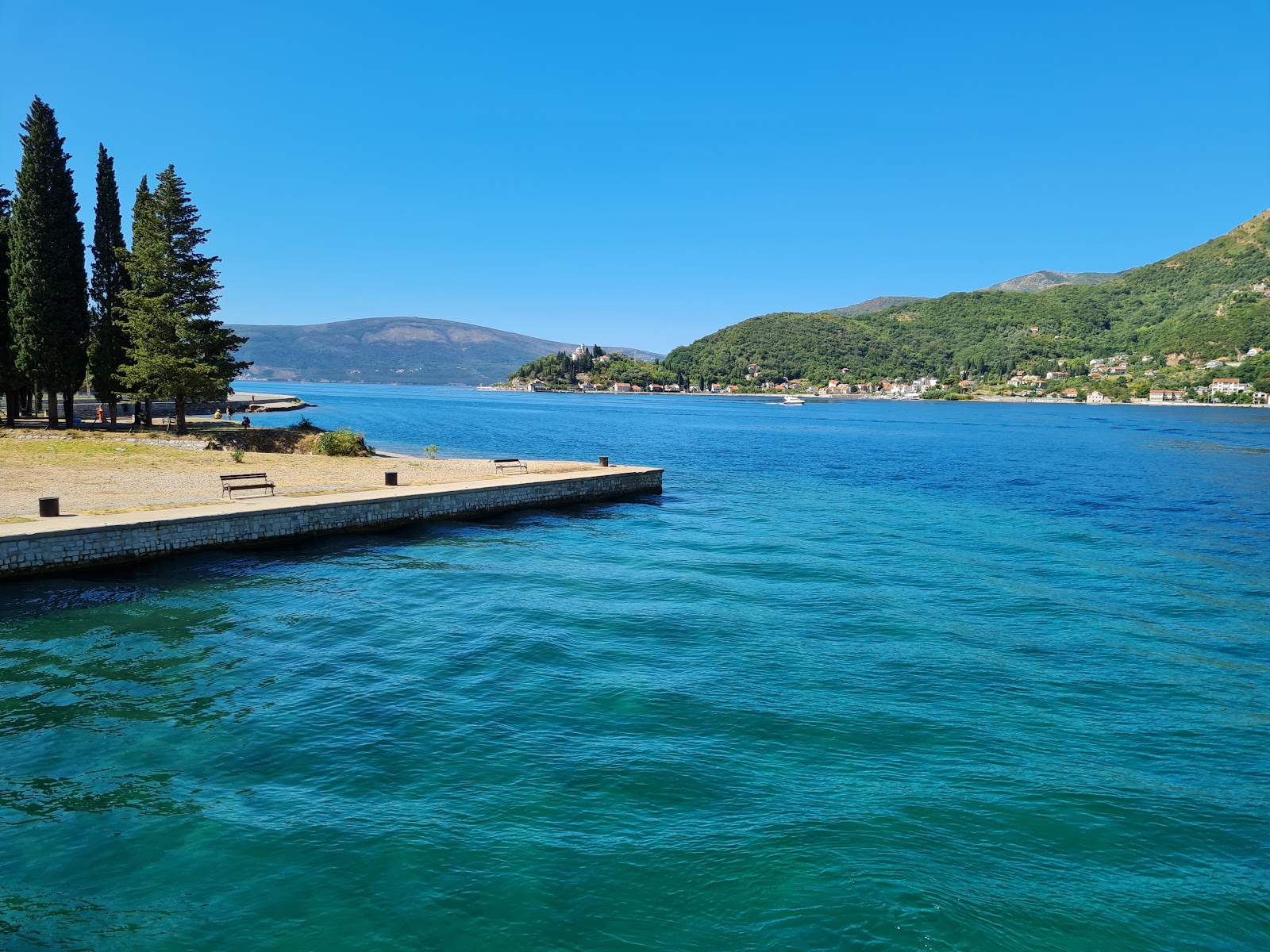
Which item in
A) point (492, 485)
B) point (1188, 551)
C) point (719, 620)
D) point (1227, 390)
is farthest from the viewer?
point (1227, 390)

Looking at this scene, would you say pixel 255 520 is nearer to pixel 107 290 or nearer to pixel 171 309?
pixel 171 309

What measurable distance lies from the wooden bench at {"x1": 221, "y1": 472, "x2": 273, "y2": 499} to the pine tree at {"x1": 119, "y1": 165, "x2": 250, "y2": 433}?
11.8 metres

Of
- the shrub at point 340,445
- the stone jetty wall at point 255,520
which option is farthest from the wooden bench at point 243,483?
the shrub at point 340,445

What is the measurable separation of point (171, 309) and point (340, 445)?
35.5 ft

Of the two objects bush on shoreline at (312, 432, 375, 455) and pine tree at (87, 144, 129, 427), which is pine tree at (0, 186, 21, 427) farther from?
bush on shoreline at (312, 432, 375, 455)

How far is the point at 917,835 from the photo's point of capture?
8062 millimetres

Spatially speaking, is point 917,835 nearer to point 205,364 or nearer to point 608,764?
point 608,764

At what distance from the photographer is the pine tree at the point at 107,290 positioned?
37.4 m

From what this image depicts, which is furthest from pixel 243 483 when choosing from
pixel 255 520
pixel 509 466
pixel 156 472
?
pixel 509 466

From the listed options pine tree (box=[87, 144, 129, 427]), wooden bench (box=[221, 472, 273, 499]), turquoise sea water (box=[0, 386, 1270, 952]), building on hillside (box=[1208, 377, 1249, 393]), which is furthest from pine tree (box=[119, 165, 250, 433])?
building on hillside (box=[1208, 377, 1249, 393])

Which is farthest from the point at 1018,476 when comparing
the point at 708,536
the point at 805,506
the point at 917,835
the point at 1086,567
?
the point at 917,835

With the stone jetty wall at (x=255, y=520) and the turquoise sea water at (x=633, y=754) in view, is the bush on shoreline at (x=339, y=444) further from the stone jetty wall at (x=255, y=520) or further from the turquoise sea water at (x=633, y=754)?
the turquoise sea water at (x=633, y=754)

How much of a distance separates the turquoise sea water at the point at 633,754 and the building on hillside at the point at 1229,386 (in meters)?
198

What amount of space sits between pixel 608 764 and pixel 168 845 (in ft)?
15.8
